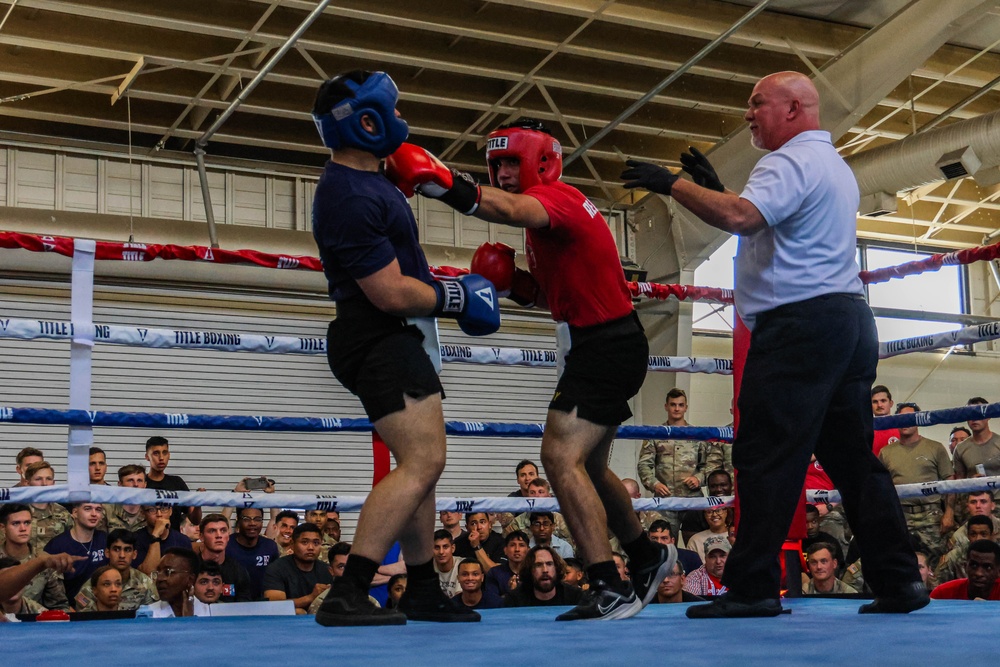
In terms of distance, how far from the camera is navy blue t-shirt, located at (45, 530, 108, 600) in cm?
494

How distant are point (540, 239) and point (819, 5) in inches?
267

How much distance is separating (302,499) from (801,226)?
1556mm

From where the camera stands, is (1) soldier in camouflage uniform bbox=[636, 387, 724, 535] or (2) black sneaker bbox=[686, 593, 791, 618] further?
(1) soldier in camouflage uniform bbox=[636, 387, 724, 535]

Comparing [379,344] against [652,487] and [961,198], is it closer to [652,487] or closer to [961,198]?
[652,487]

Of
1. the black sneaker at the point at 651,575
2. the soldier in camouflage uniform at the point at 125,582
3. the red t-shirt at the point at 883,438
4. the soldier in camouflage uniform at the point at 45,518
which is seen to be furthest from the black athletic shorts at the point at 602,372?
the red t-shirt at the point at 883,438

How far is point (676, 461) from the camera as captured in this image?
7602 mm

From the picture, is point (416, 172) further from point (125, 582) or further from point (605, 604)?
point (125, 582)

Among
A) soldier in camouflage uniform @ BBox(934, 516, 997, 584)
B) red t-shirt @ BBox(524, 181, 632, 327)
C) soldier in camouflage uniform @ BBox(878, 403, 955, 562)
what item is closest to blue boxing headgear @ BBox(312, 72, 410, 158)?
red t-shirt @ BBox(524, 181, 632, 327)

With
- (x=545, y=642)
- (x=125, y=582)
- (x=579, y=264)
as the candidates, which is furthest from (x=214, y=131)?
(x=545, y=642)

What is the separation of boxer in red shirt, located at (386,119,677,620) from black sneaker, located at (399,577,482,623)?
253mm

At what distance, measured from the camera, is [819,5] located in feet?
28.6

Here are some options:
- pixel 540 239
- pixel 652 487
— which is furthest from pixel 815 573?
pixel 540 239

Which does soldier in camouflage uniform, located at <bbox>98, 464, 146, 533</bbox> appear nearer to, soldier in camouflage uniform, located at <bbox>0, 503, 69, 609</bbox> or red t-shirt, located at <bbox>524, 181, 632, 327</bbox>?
soldier in camouflage uniform, located at <bbox>0, 503, 69, 609</bbox>

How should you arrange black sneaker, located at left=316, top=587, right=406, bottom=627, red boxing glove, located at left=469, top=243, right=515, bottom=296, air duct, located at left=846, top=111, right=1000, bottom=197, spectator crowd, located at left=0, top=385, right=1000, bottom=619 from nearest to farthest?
black sneaker, located at left=316, top=587, right=406, bottom=627 < red boxing glove, located at left=469, top=243, right=515, bottom=296 < spectator crowd, located at left=0, top=385, right=1000, bottom=619 < air duct, located at left=846, top=111, right=1000, bottom=197
